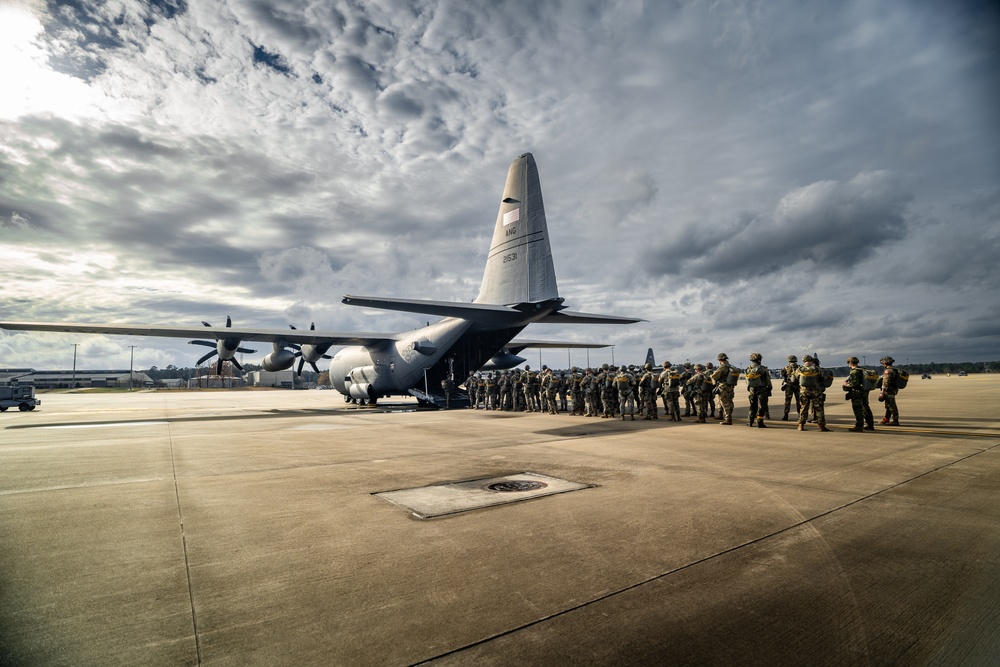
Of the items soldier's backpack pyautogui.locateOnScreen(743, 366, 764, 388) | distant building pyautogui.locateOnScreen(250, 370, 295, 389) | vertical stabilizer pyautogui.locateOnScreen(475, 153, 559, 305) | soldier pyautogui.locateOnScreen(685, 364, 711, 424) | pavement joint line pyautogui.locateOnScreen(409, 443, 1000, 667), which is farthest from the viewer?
distant building pyautogui.locateOnScreen(250, 370, 295, 389)

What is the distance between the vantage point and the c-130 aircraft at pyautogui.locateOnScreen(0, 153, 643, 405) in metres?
17.0

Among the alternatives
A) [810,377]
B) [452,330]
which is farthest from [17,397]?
[810,377]

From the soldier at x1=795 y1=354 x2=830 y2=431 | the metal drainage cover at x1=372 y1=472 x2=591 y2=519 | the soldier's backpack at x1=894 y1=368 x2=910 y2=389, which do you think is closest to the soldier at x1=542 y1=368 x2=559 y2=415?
the soldier at x1=795 y1=354 x2=830 y2=431

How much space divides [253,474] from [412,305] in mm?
8391

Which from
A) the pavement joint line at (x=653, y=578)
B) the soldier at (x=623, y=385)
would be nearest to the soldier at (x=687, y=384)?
the soldier at (x=623, y=385)

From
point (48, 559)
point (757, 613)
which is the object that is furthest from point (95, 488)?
point (757, 613)

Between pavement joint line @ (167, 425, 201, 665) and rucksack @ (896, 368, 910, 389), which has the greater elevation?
rucksack @ (896, 368, 910, 389)

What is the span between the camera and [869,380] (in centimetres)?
1217

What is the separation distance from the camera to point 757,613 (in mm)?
3072

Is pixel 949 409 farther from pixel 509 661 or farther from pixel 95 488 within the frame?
pixel 95 488

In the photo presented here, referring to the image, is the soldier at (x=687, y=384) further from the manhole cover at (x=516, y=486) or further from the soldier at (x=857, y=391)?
the manhole cover at (x=516, y=486)

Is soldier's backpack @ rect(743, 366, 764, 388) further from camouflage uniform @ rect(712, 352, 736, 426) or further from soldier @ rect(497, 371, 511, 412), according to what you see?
soldier @ rect(497, 371, 511, 412)

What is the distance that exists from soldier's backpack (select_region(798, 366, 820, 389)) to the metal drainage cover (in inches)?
339

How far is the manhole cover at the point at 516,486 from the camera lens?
21.3 feet
